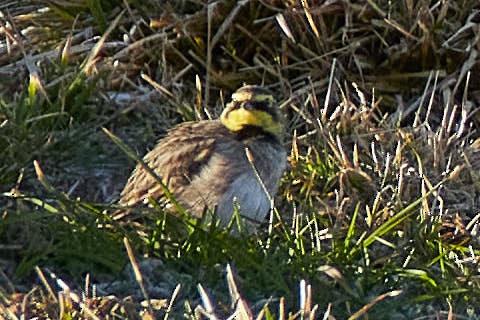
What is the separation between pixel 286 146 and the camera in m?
5.15

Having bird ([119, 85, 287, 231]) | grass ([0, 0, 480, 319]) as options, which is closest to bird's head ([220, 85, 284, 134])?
bird ([119, 85, 287, 231])

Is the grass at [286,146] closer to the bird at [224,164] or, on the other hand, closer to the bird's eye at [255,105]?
the bird at [224,164]

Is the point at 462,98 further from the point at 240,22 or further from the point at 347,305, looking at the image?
the point at 347,305

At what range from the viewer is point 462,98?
5.55 m

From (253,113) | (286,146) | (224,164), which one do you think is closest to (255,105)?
(253,113)

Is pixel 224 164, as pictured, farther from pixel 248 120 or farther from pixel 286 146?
pixel 286 146

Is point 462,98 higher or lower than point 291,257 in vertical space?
lower

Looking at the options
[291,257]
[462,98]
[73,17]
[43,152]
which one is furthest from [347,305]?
[73,17]

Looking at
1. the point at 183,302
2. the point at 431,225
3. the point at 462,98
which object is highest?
the point at 183,302

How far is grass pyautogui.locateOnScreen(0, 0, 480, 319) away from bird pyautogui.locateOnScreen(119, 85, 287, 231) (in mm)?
166

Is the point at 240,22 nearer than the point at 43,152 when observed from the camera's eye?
No

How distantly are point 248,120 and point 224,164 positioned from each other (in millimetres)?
283

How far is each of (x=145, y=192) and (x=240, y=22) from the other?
1470 millimetres

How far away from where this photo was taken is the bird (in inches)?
172
